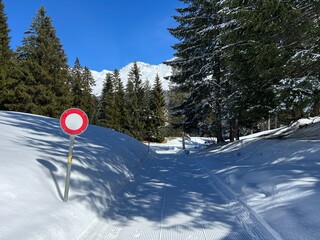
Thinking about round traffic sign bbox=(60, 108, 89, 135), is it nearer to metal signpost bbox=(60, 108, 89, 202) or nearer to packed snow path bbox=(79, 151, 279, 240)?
metal signpost bbox=(60, 108, 89, 202)

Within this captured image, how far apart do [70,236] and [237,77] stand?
11924 mm

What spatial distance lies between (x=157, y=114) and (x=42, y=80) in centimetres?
2493

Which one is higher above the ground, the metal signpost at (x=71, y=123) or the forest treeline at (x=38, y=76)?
the forest treeline at (x=38, y=76)

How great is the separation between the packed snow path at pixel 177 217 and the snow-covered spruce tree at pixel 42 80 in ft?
75.7

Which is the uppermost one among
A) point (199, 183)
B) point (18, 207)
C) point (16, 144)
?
point (16, 144)

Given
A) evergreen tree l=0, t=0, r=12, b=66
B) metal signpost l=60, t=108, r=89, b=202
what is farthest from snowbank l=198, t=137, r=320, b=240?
evergreen tree l=0, t=0, r=12, b=66

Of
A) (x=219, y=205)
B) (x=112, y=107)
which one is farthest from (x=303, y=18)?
(x=112, y=107)

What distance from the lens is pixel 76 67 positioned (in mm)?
59656

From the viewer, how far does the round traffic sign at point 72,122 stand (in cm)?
532

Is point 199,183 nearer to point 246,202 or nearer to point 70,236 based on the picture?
point 246,202

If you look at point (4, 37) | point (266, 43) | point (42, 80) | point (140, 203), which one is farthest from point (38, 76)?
point (140, 203)

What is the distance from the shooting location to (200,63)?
22641 mm

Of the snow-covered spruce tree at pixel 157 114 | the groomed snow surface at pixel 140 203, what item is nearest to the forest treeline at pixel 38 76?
the snow-covered spruce tree at pixel 157 114

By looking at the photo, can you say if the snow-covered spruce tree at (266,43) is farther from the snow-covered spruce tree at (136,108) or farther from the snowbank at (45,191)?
the snow-covered spruce tree at (136,108)
